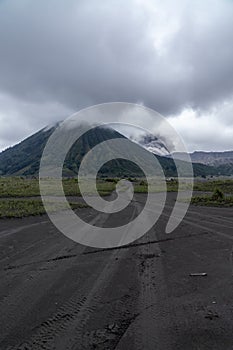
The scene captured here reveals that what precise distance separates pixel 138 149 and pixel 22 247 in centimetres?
18582

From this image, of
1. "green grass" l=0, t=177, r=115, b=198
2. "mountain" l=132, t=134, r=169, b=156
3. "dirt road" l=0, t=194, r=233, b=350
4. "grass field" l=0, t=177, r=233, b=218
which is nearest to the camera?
"dirt road" l=0, t=194, r=233, b=350

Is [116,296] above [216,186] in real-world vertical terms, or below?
below

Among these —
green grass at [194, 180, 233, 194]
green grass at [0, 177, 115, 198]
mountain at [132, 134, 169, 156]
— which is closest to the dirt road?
mountain at [132, 134, 169, 156]

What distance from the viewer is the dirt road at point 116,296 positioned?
168 inches

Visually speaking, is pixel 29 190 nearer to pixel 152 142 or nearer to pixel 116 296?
pixel 152 142

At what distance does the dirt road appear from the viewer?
4258 millimetres

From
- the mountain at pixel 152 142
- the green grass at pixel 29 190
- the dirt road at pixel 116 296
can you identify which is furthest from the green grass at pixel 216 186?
the dirt road at pixel 116 296

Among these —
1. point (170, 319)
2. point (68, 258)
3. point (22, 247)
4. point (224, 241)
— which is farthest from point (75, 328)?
point (224, 241)

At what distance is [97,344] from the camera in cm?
407

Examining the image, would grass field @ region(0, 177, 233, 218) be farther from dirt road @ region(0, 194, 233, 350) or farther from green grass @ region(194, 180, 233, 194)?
dirt road @ region(0, 194, 233, 350)

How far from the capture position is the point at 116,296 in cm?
583

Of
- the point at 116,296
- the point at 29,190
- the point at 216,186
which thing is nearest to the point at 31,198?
the point at 29,190

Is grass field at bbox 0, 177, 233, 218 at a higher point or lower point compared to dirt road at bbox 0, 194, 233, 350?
higher

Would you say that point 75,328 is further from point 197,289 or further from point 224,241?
point 224,241
